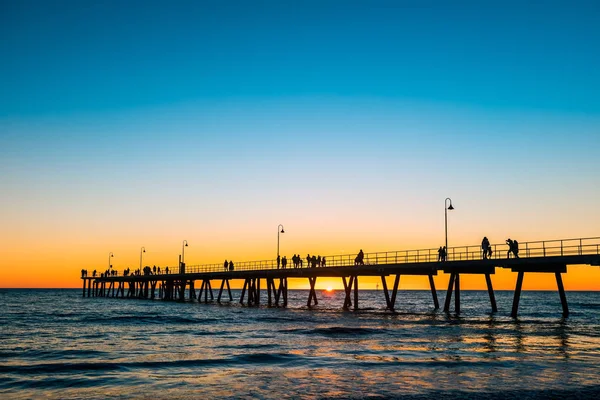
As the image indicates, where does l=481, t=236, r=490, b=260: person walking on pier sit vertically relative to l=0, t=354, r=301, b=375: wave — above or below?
above

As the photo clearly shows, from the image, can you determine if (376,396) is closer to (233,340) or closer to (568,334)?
(233,340)

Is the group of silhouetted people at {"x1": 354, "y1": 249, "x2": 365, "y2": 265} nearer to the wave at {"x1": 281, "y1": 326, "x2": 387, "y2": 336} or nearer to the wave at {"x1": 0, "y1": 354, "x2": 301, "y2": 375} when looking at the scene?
the wave at {"x1": 281, "y1": 326, "x2": 387, "y2": 336}

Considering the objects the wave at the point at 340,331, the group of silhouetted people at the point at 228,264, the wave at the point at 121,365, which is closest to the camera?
the wave at the point at 121,365

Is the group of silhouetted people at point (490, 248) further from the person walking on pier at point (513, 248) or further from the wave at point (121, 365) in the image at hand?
the wave at point (121, 365)

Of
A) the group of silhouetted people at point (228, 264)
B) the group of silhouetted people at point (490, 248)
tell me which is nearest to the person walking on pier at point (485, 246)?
the group of silhouetted people at point (490, 248)

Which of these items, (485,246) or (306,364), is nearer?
(306,364)

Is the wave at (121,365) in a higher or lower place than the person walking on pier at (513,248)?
lower

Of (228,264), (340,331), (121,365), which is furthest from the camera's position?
(228,264)

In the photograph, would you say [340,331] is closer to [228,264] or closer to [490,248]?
[490,248]

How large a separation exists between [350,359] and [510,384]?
21.9ft

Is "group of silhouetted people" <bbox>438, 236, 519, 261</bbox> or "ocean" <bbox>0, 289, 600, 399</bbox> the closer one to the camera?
"ocean" <bbox>0, 289, 600, 399</bbox>

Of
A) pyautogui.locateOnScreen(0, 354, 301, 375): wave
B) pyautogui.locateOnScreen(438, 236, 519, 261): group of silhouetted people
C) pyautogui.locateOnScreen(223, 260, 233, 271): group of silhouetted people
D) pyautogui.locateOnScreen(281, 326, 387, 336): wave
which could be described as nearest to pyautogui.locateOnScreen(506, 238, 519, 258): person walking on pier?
pyautogui.locateOnScreen(438, 236, 519, 261): group of silhouetted people

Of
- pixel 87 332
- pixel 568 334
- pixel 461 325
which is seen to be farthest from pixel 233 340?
pixel 568 334

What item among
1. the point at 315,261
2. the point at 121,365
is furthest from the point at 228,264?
the point at 121,365
